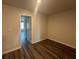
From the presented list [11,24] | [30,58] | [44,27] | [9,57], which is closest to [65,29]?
[44,27]

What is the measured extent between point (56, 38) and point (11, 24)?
3.42 metres

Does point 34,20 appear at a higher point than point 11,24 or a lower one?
higher

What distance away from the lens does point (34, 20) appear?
16.3 ft

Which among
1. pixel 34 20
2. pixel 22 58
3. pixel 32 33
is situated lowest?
pixel 22 58

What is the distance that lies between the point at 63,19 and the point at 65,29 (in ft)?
2.28

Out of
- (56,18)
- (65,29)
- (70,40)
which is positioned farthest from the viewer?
(56,18)

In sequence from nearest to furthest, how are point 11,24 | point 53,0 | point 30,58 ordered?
point 30,58 < point 53,0 < point 11,24

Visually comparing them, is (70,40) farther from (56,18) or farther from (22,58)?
(22,58)

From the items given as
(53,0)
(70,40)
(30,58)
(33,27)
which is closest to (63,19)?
(70,40)

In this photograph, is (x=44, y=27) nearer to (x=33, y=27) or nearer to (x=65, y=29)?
(x=33, y=27)

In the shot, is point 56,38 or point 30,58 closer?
point 30,58

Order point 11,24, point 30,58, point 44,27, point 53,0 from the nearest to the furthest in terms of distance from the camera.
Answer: point 30,58
point 53,0
point 11,24
point 44,27

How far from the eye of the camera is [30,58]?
115 inches

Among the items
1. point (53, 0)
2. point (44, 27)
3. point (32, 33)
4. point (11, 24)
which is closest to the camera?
point (53, 0)
